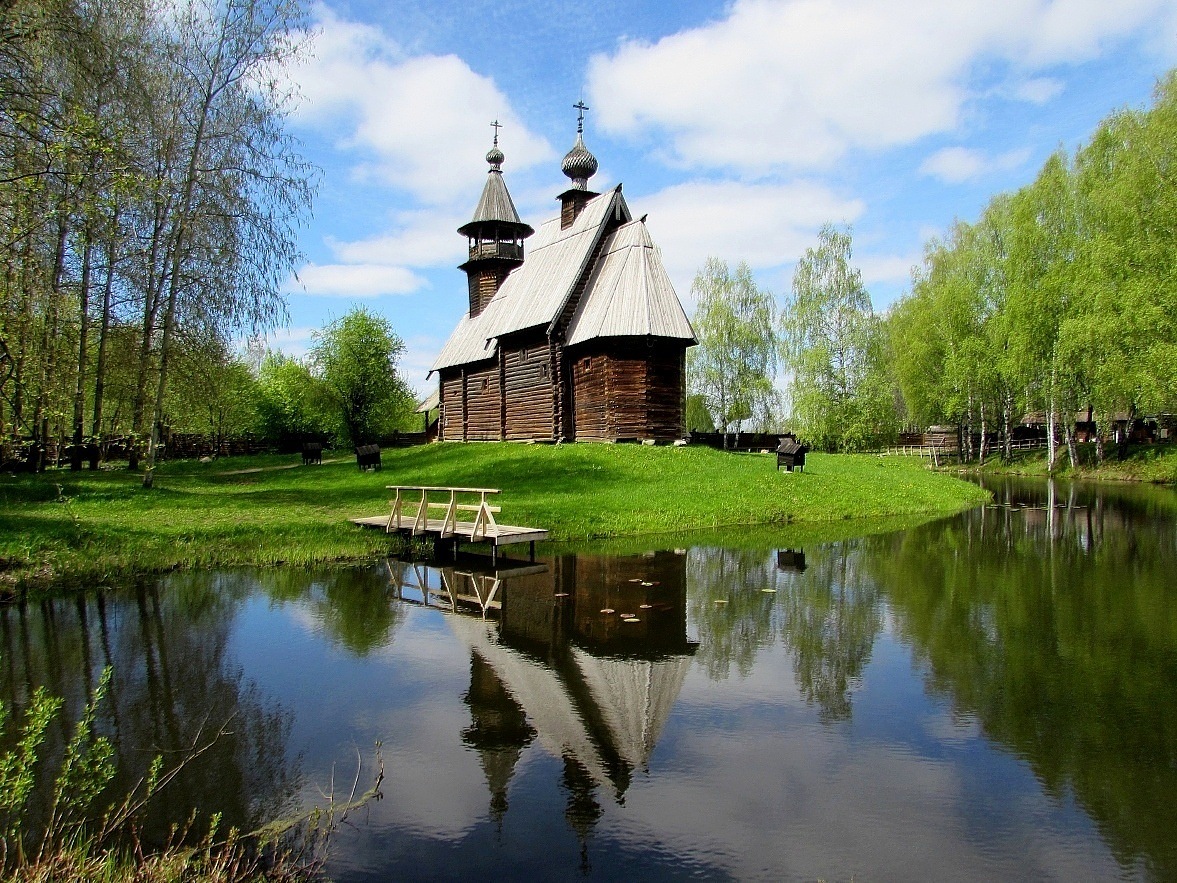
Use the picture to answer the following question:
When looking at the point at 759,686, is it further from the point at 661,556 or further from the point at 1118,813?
the point at 661,556

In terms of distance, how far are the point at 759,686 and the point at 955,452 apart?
1997 inches

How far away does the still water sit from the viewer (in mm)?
5004

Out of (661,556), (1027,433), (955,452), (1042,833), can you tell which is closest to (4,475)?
(661,556)

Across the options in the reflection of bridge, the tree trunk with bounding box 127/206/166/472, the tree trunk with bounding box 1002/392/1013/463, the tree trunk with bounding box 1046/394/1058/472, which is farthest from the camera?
the tree trunk with bounding box 1002/392/1013/463

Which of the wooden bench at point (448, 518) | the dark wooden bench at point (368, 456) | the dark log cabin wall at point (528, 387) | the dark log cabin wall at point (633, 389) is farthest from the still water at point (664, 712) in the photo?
the dark log cabin wall at point (528, 387)

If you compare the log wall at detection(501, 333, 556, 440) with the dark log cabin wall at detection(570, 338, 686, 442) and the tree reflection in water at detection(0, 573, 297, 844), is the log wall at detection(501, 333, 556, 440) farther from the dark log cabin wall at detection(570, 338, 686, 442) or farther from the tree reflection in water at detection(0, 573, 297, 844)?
the tree reflection in water at detection(0, 573, 297, 844)

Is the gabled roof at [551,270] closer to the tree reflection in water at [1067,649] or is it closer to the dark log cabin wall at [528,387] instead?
the dark log cabin wall at [528,387]

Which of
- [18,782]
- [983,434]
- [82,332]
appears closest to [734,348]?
[983,434]

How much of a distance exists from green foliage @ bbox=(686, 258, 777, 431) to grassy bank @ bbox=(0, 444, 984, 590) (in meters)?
14.6

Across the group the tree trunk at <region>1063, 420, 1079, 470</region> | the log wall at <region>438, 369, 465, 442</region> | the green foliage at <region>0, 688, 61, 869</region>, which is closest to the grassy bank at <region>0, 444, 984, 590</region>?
the log wall at <region>438, 369, 465, 442</region>

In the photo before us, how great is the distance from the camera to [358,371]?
49.9 meters

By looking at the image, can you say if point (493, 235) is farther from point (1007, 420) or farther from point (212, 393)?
point (1007, 420)

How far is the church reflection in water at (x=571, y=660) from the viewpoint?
20.5ft

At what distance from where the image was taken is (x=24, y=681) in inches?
316
